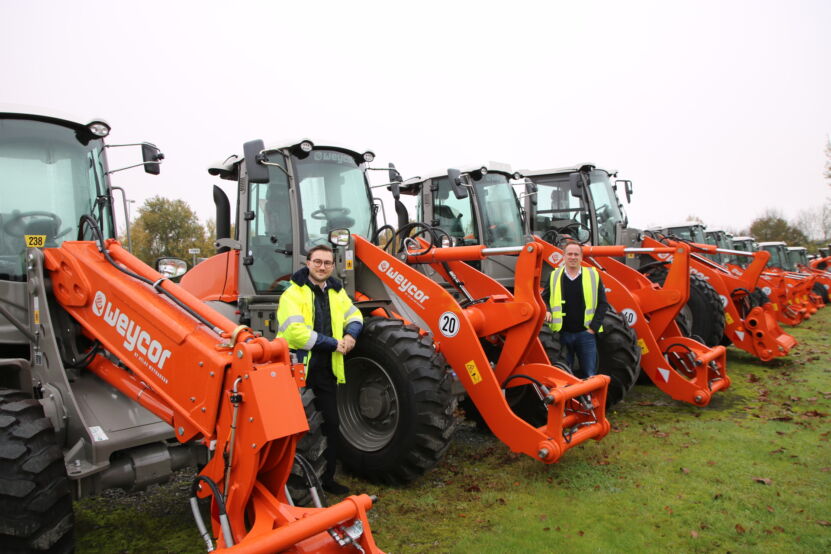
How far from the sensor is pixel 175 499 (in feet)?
15.0

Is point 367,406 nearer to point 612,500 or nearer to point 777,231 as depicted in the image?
point 612,500

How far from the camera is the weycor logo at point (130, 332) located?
10.2 ft

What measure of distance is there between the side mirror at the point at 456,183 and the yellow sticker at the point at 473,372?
297 cm

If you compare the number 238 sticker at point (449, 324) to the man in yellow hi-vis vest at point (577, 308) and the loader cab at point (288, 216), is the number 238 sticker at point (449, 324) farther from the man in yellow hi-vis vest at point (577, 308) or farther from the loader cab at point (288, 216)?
the man in yellow hi-vis vest at point (577, 308)

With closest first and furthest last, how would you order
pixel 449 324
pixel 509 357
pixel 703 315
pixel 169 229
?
1. pixel 449 324
2. pixel 509 357
3. pixel 703 315
4. pixel 169 229

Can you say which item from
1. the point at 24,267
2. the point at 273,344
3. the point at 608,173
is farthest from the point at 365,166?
the point at 608,173

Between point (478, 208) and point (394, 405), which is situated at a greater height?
point (478, 208)

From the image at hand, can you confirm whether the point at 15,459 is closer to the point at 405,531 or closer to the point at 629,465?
the point at 405,531

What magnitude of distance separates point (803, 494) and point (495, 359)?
2608 mm

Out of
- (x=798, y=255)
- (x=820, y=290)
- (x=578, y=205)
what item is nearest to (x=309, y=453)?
(x=578, y=205)

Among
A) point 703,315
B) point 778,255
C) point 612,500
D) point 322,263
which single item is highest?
point 322,263

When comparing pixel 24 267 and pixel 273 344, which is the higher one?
pixel 24 267

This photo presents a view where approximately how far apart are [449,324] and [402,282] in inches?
23.8

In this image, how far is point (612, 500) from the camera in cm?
440
